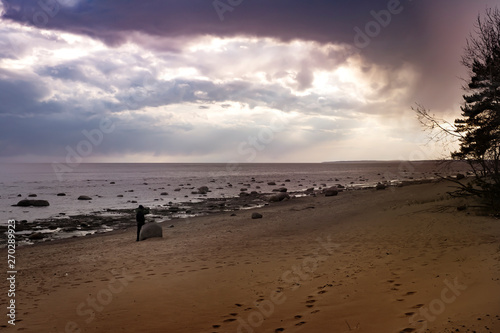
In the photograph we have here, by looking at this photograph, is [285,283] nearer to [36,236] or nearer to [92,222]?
[36,236]

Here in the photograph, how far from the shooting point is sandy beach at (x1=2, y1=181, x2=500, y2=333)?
690cm

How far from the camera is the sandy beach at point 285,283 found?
6898mm

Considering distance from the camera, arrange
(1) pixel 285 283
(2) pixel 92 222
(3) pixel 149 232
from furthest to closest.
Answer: (2) pixel 92 222 → (3) pixel 149 232 → (1) pixel 285 283

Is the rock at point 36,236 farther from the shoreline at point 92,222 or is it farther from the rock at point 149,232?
the rock at point 149,232

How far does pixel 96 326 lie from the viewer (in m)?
7.54

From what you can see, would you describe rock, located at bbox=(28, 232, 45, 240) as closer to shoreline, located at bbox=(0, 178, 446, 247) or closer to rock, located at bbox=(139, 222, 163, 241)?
shoreline, located at bbox=(0, 178, 446, 247)

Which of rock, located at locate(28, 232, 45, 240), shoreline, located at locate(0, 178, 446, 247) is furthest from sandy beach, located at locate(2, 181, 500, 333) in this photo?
shoreline, located at locate(0, 178, 446, 247)

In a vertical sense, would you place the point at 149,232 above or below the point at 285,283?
below

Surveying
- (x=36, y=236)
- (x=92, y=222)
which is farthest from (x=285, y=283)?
(x=92, y=222)

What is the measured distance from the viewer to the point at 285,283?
949 cm

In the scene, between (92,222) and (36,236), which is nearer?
(36,236)

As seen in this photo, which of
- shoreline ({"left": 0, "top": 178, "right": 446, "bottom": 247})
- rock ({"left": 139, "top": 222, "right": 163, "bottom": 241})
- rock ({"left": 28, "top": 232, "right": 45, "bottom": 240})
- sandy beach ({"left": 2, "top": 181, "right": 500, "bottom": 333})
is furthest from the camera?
shoreline ({"left": 0, "top": 178, "right": 446, "bottom": 247})

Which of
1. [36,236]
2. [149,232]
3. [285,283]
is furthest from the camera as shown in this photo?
[36,236]

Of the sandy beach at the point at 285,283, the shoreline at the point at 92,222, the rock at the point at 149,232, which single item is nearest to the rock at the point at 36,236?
the shoreline at the point at 92,222
